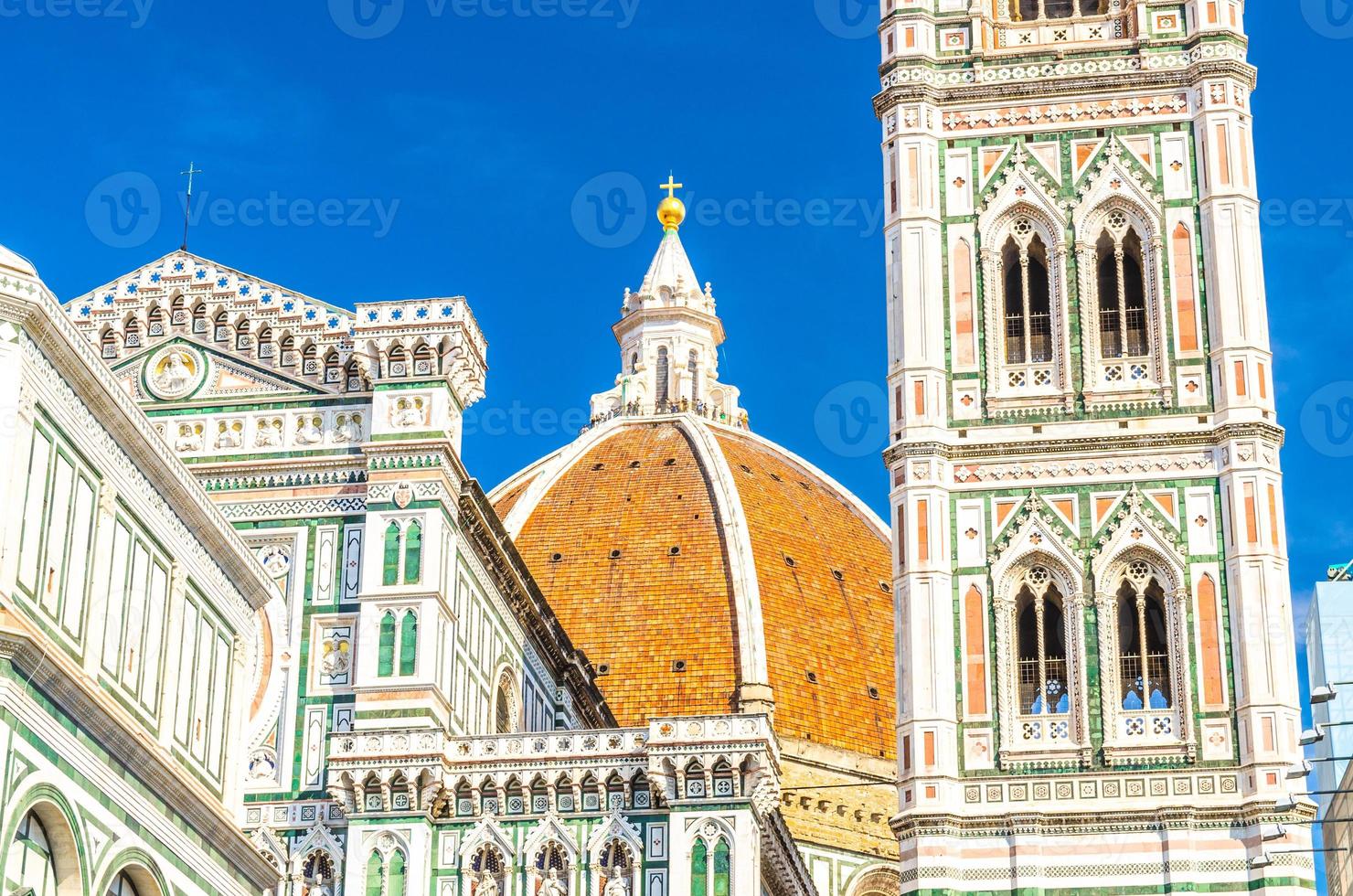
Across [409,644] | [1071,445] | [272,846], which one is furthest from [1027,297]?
[272,846]

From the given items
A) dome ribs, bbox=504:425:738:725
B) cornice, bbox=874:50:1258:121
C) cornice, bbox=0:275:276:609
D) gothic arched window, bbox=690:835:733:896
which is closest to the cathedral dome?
dome ribs, bbox=504:425:738:725

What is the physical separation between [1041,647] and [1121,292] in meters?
5.63

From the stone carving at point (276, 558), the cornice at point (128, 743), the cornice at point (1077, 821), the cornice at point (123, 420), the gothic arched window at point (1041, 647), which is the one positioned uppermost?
the stone carving at point (276, 558)

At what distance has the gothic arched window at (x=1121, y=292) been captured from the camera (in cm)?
3775

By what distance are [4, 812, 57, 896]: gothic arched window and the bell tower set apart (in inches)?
669

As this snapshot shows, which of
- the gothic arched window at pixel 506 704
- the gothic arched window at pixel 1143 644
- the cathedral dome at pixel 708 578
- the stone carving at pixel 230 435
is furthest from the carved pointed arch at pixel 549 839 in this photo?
the cathedral dome at pixel 708 578

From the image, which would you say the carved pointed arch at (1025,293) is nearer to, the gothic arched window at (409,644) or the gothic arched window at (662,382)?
the gothic arched window at (409,644)

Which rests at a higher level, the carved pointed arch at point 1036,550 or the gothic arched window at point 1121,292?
the gothic arched window at point 1121,292

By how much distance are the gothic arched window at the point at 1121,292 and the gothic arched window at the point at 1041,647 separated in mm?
3823

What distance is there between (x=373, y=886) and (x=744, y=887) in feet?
16.9

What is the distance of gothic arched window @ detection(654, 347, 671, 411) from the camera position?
85750mm

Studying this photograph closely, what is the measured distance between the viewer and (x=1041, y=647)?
35.7 m

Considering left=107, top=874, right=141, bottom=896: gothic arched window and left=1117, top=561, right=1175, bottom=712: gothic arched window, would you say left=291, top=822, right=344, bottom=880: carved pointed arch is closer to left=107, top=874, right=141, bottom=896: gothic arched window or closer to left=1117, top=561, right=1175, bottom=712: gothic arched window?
left=1117, top=561, right=1175, bottom=712: gothic arched window

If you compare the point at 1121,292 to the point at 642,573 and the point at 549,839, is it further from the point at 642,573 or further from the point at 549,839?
the point at 642,573
